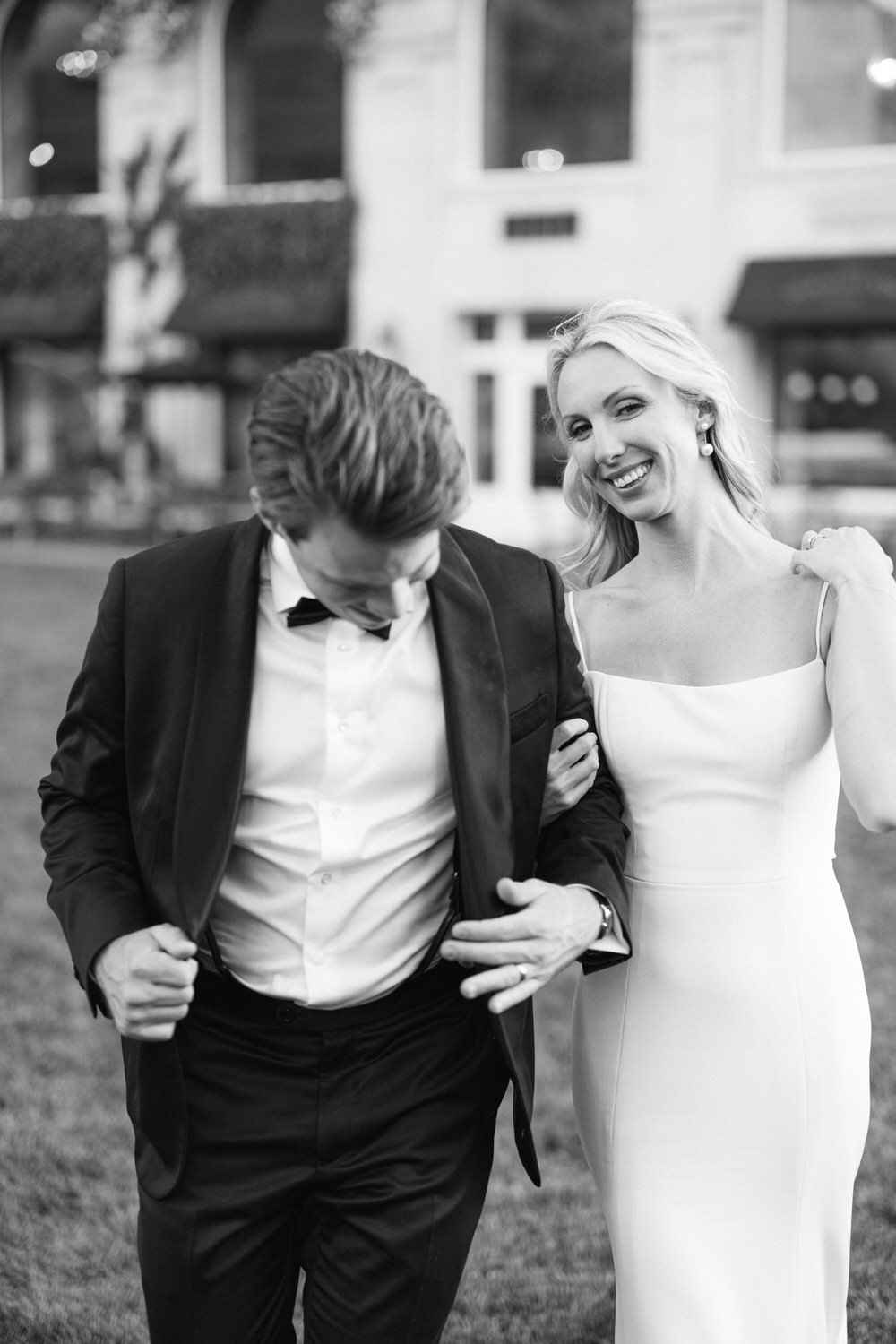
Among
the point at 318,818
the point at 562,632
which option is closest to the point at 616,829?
the point at 562,632

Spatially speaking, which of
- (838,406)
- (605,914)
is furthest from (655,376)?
(838,406)

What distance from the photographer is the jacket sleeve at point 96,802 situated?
199cm

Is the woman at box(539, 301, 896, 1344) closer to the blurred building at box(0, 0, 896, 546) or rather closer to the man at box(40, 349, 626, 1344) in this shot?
the man at box(40, 349, 626, 1344)

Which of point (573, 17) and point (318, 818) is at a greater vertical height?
point (573, 17)

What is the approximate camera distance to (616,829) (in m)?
2.27

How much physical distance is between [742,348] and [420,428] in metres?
17.1

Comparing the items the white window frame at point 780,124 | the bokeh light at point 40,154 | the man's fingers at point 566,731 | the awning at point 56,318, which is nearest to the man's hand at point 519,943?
the man's fingers at point 566,731

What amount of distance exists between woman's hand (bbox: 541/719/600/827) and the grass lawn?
1010mm

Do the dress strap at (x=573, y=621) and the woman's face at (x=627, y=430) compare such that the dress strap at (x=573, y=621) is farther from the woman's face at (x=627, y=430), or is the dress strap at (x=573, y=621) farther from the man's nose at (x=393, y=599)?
the man's nose at (x=393, y=599)

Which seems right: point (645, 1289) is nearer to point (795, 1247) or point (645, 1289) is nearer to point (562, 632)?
point (795, 1247)

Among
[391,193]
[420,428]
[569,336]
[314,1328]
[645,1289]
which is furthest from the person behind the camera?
[391,193]

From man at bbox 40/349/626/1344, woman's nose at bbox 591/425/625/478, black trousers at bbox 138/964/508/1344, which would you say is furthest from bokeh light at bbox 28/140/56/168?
black trousers at bbox 138/964/508/1344

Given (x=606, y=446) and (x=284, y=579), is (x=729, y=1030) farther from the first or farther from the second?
(x=284, y=579)

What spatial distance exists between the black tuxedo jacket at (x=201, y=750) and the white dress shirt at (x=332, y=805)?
0.06 m
